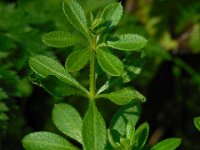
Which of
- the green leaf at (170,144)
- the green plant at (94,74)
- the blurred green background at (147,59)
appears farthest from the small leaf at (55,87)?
the blurred green background at (147,59)

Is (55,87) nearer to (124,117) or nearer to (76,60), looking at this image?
(76,60)

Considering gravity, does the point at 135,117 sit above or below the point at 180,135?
below

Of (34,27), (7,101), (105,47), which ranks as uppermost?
(34,27)

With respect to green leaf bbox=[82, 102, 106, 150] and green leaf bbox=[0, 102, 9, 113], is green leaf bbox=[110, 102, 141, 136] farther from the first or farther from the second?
green leaf bbox=[0, 102, 9, 113]

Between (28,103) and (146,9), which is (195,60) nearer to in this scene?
(146,9)

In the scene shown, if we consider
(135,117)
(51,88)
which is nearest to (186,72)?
(135,117)

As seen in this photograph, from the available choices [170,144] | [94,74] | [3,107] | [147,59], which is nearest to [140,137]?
[170,144]
